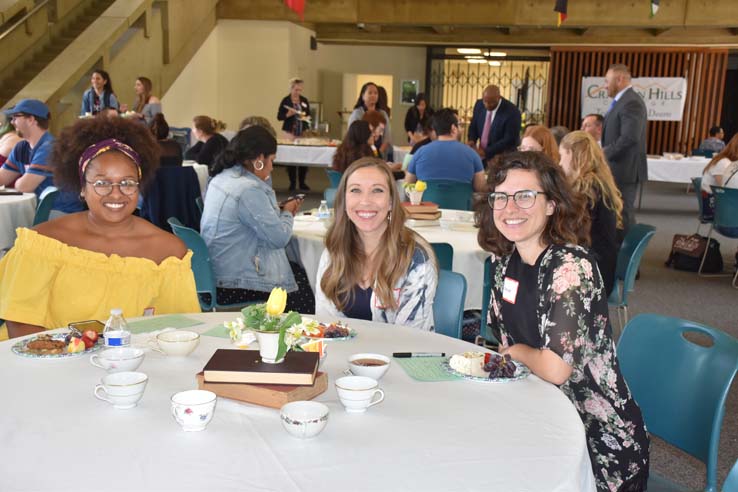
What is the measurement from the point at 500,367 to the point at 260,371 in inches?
22.5

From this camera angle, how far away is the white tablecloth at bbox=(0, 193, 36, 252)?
15.3ft

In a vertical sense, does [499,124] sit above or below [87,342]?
above

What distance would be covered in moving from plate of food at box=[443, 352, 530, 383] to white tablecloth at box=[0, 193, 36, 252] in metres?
3.75

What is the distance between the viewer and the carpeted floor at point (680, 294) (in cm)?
295

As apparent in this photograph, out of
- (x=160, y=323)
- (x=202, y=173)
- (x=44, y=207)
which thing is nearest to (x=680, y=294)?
(x=202, y=173)

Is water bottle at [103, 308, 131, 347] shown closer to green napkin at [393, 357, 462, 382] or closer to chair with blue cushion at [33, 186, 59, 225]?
green napkin at [393, 357, 462, 382]

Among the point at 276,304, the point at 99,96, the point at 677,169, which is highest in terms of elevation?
the point at 99,96

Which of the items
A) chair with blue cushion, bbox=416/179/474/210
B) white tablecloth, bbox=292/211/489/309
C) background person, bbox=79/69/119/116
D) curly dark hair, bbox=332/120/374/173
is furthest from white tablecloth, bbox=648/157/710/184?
background person, bbox=79/69/119/116

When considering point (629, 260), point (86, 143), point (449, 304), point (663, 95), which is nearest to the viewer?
point (86, 143)

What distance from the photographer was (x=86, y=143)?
2.37 metres

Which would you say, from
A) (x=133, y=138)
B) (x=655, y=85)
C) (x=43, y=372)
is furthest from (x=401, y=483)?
(x=655, y=85)

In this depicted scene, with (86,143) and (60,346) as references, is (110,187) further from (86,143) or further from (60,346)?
(60,346)

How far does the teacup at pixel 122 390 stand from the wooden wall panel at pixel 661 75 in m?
15.1

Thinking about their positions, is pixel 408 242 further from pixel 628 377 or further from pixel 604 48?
pixel 604 48
